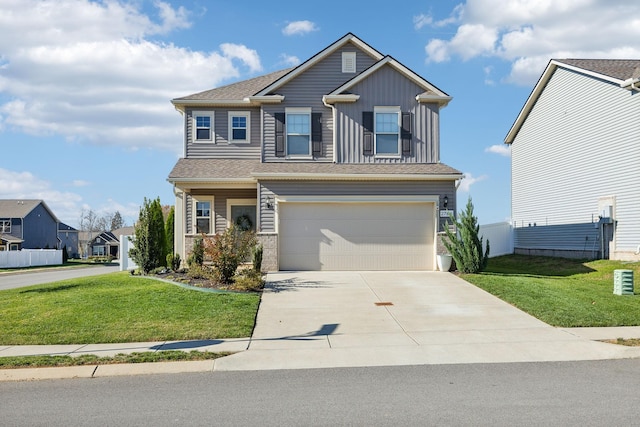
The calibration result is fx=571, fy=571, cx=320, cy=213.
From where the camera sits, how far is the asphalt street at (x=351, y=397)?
6.36 meters

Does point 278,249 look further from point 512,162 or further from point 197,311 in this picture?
point 512,162

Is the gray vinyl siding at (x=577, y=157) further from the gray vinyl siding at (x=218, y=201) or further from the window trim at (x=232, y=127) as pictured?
the window trim at (x=232, y=127)

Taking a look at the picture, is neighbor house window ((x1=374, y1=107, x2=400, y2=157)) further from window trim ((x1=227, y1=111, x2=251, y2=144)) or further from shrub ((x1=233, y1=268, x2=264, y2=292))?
shrub ((x1=233, y1=268, x2=264, y2=292))

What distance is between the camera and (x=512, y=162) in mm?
33375

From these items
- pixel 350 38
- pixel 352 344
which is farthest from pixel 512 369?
pixel 350 38

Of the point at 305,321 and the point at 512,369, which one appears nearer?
the point at 512,369

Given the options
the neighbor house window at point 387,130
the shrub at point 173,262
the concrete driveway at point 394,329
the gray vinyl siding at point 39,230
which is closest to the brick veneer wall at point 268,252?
the concrete driveway at point 394,329

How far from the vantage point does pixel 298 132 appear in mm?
21453

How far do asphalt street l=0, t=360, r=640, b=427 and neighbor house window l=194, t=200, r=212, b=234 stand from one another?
14751 mm

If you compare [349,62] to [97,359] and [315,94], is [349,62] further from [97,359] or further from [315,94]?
[97,359]

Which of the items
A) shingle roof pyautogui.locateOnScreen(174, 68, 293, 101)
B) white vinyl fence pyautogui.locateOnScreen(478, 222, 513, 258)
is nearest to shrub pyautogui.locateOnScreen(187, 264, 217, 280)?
shingle roof pyautogui.locateOnScreen(174, 68, 293, 101)

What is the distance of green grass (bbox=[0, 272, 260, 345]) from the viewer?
11.1 m

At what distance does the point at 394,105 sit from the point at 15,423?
56.9 feet

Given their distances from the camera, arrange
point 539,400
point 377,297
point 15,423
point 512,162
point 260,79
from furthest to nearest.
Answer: point 512,162 < point 260,79 < point 377,297 < point 539,400 < point 15,423
